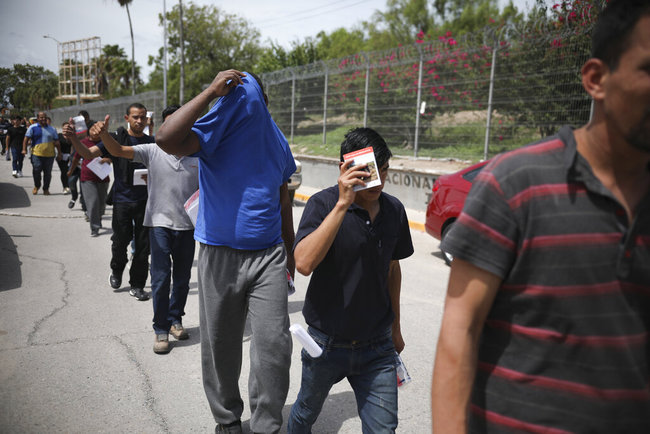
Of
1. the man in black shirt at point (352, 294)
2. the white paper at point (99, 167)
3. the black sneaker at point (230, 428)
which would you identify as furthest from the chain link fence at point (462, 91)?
the black sneaker at point (230, 428)

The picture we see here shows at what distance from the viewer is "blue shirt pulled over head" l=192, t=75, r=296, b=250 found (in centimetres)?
296

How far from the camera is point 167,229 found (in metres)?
4.84

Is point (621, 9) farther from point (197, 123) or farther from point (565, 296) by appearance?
point (197, 123)

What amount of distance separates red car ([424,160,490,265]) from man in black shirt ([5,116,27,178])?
14.3m

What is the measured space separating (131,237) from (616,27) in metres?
5.91

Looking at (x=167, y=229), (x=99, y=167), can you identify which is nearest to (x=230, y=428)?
(x=167, y=229)

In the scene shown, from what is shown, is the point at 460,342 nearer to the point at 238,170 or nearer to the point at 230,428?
the point at 238,170

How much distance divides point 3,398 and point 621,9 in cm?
419

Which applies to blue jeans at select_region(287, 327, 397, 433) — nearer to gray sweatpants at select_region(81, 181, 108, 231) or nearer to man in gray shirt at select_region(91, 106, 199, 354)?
man in gray shirt at select_region(91, 106, 199, 354)

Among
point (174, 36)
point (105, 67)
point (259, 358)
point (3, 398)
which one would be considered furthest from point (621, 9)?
point (105, 67)

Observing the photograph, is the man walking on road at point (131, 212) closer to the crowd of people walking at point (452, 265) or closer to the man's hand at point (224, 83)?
the crowd of people walking at point (452, 265)

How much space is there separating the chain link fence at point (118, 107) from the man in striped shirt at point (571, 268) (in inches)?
881

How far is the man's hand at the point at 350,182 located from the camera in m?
2.47

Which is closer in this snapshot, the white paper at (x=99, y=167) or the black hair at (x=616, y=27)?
the black hair at (x=616, y=27)
